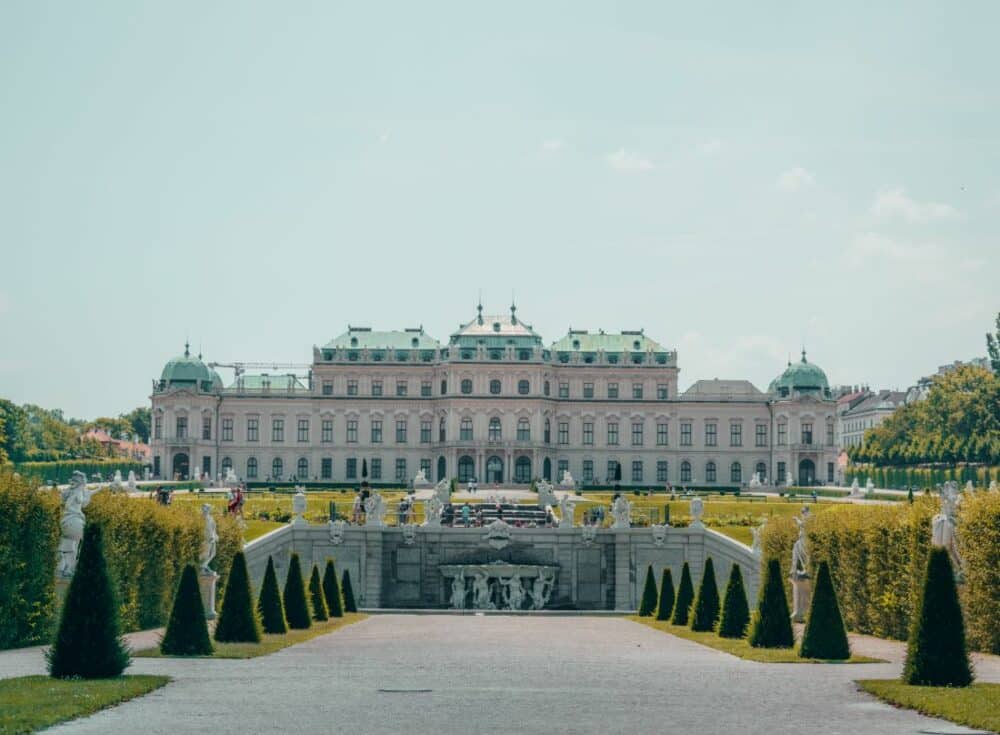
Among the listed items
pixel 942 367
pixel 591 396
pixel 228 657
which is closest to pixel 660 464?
pixel 591 396

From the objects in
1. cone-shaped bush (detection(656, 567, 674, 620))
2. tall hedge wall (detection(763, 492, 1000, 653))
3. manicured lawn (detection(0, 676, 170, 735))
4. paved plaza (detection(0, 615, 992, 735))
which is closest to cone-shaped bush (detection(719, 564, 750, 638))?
tall hedge wall (detection(763, 492, 1000, 653))

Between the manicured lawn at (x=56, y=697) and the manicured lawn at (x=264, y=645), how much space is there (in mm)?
4168

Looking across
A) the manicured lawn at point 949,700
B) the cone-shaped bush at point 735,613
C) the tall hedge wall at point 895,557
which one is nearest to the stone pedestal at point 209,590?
the cone-shaped bush at point 735,613

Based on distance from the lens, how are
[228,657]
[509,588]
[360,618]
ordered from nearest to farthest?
[228,657]
[360,618]
[509,588]

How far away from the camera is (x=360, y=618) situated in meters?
39.1

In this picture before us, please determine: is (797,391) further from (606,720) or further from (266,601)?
(606,720)

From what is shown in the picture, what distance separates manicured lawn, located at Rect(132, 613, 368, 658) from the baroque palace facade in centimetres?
6975

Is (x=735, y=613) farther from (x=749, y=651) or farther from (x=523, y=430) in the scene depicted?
(x=523, y=430)

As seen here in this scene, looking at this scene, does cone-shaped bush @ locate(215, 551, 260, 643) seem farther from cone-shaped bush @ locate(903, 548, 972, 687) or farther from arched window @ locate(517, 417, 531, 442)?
arched window @ locate(517, 417, 531, 442)

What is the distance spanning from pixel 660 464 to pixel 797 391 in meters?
10.3

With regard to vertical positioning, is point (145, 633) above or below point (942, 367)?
below

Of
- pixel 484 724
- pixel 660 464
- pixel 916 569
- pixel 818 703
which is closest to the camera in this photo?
pixel 484 724

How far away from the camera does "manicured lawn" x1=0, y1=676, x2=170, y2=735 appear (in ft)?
48.2

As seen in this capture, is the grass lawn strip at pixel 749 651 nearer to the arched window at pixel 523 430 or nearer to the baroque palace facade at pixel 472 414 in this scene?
the arched window at pixel 523 430
